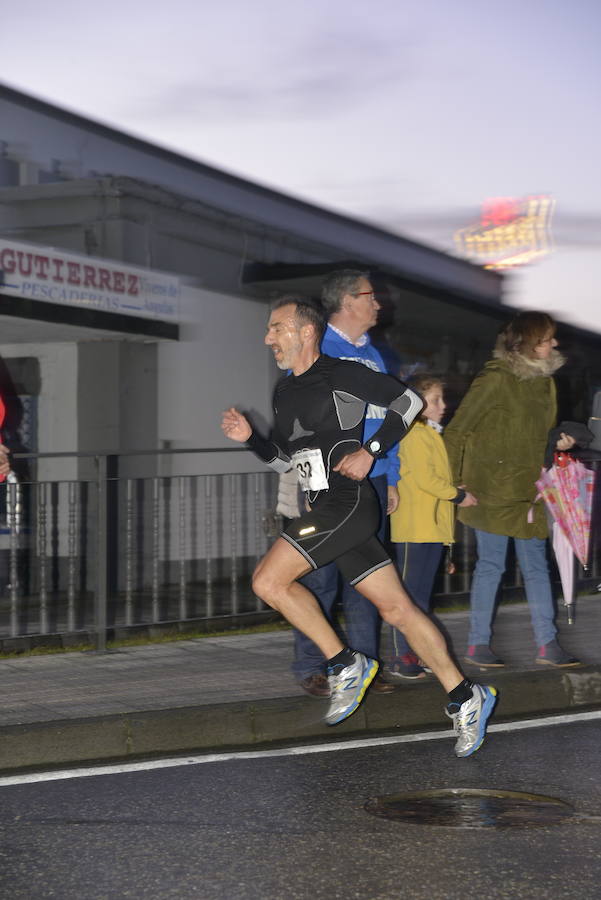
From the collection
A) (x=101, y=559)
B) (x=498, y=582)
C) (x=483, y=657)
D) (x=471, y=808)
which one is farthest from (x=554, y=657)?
(x=101, y=559)

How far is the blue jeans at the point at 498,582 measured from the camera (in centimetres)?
728

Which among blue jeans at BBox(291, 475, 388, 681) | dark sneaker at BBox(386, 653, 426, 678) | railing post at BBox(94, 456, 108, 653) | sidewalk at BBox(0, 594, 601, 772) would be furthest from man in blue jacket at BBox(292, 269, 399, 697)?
railing post at BBox(94, 456, 108, 653)

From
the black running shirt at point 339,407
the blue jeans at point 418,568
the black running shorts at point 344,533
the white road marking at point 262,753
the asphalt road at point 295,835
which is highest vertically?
the black running shirt at point 339,407

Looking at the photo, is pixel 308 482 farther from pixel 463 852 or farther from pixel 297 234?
pixel 297 234

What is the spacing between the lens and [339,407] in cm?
557

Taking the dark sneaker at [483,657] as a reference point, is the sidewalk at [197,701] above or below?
below

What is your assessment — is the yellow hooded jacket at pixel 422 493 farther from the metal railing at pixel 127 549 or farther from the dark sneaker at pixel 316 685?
the metal railing at pixel 127 549

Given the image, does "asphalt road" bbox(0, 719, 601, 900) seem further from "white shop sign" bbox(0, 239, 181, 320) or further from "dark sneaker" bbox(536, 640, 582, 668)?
"white shop sign" bbox(0, 239, 181, 320)

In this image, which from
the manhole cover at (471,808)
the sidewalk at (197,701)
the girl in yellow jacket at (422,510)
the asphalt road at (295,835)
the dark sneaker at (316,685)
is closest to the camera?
the asphalt road at (295,835)

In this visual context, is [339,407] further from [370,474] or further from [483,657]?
[483,657]

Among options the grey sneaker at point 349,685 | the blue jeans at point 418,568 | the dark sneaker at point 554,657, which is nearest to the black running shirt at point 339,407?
the grey sneaker at point 349,685

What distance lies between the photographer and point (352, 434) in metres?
5.60

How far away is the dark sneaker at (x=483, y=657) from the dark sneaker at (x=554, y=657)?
0.22 meters

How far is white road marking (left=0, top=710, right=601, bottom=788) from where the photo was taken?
5.34 m
